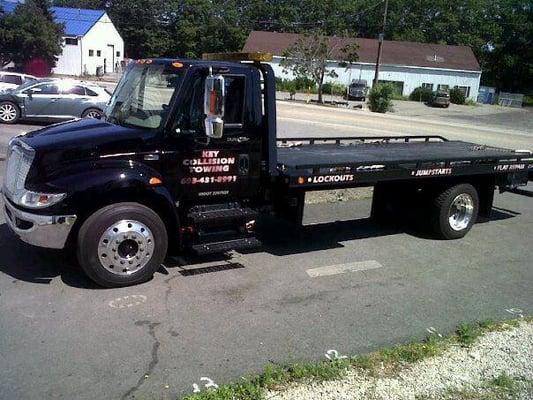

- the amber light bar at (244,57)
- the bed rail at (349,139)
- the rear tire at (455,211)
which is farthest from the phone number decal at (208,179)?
the rear tire at (455,211)

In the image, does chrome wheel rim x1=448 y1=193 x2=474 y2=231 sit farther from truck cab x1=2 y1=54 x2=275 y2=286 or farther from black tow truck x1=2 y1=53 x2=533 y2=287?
truck cab x1=2 y1=54 x2=275 y2=286

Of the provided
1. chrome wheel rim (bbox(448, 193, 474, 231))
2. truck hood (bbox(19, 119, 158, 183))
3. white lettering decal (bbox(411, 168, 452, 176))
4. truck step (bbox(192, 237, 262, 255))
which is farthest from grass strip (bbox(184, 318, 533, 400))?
chrome wheel rim (bbox(448, 193, 474, 231))

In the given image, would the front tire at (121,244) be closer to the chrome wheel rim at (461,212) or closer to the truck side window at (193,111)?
the truck side window at (193,111)

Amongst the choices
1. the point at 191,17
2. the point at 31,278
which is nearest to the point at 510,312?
the point at 31,278

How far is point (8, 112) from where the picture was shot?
17.8 meters

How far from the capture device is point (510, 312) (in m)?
5.65

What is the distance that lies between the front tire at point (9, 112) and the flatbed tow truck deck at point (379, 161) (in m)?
12.0

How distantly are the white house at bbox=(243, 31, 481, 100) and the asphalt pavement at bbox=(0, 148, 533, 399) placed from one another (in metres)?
60.4

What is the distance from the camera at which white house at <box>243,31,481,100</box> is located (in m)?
67.6

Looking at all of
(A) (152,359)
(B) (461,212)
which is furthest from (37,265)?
(B) (461,212)

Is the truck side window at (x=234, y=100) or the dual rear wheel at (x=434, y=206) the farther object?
the dual rear wheel at (x=434, y=206)

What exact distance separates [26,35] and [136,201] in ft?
164

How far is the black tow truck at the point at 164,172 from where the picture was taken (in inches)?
209

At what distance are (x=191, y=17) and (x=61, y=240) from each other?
8754 cm
